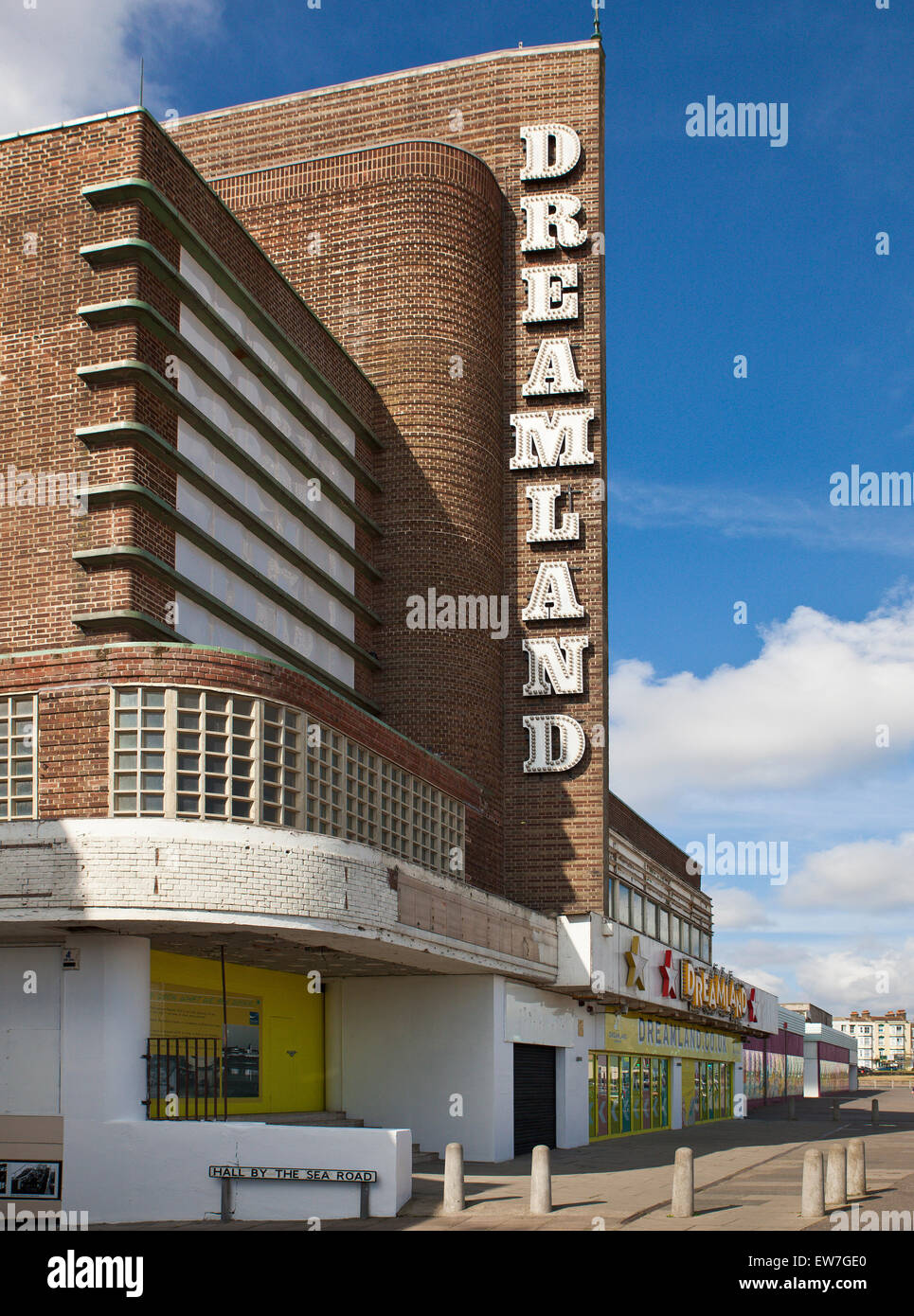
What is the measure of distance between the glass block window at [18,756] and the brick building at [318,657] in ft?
0.18

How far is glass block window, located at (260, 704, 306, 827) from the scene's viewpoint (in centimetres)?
2072

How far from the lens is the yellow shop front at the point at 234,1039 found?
2296 cm

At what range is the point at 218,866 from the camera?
19.4 m

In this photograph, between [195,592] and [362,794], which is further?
[195,592]

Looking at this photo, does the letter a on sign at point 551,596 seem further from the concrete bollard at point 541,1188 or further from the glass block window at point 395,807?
the concrete bollard at point 541,1188

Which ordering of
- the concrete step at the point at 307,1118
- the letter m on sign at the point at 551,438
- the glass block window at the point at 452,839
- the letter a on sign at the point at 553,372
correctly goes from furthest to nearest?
the letter a on sign at the point at 553,372, the letter m on sign at the point at 551,438, the glass block window at the point at 452,839, the concrete step at the point at 307,1118

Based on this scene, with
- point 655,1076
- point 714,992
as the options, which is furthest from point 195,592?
point 714,992

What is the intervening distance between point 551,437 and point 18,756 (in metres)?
20.7

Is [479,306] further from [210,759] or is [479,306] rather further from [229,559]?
[210,759]

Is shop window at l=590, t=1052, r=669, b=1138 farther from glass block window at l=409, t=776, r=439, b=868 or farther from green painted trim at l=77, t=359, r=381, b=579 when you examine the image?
green painted trim at l=77, t=359, r=381, b=579

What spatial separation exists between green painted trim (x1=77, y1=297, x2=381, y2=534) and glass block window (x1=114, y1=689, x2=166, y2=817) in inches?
287

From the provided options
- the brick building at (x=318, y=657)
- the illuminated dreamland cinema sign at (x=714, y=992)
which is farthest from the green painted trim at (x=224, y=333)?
the illuminated dreamland cinema sign at (x=714, y=992)

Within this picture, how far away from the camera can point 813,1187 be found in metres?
18.8

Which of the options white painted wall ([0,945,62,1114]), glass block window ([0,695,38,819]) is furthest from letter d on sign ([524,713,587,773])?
glass block window ([0,695,38,819])
